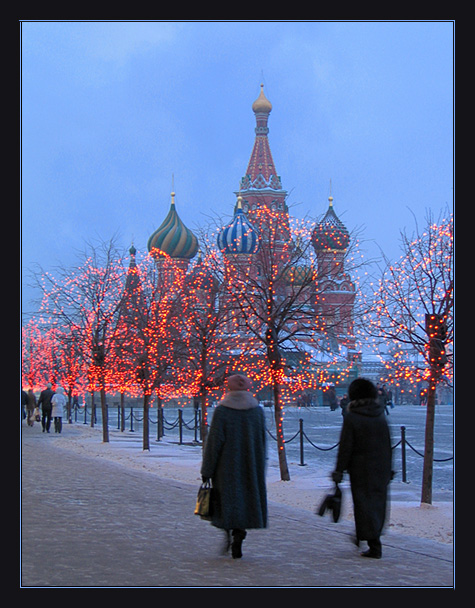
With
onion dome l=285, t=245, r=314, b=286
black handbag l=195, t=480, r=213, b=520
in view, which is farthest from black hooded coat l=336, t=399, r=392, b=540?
onion dome l=285, t=245, r=314, b=286

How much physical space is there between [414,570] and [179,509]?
438 cm

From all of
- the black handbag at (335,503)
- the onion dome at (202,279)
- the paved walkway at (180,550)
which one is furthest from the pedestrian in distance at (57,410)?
the black handbag at (335,503)

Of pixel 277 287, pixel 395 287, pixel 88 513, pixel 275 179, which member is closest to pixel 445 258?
pixel 395 287

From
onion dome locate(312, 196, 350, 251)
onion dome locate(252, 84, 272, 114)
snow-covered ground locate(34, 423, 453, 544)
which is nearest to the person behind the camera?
snow-covered ground locate(34, 423, 453, 544)

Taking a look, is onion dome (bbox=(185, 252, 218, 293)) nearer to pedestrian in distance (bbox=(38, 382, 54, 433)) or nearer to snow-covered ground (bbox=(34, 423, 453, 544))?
snow-covered ground (bbox=(34, 423, 453, 544))

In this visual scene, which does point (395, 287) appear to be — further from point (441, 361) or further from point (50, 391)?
point (50, 391)

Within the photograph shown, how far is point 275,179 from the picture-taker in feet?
263

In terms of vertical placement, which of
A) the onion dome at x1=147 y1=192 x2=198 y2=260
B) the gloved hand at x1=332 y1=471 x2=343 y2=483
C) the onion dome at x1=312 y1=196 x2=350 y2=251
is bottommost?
the gloved hand at x1=332 y1=471 x2=343 y2=483

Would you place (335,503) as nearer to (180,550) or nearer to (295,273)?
(180,550)

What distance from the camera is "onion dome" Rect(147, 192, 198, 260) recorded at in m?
81.2

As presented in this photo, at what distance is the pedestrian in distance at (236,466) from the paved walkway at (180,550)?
0.35 metres

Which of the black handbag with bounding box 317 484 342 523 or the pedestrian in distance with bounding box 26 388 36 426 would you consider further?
the pedestrian in distance with bounding box 26 388 36 426

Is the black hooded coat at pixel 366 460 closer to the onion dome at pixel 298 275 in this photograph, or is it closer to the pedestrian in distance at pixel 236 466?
the pedestrian in distance at pixel 236 466

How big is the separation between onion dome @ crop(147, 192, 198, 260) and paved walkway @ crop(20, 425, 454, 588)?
6925cm
